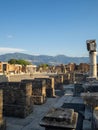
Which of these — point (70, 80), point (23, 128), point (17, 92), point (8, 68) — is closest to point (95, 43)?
point (70, 80)

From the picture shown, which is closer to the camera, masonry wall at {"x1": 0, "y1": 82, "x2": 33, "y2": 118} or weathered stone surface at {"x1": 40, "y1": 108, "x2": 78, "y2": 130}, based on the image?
weathered stone surface at {"x1": 40, "y1": 108, "x2": 78, "y2": 130}

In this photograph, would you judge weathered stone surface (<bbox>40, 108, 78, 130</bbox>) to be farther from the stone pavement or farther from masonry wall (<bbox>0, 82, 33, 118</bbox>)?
masonry wall (<bbox>0, 82, 33, 118</bbox>)

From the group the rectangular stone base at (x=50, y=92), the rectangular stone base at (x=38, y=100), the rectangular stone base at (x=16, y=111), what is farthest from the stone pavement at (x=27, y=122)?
the rectangular stone base at (x=50, y=92)

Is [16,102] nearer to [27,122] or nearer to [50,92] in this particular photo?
[27,122]

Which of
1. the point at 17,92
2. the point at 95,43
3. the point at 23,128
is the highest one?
the point at 95,43

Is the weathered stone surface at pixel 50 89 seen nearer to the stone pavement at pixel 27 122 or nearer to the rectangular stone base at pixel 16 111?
the stone pavement at pixel 27 122

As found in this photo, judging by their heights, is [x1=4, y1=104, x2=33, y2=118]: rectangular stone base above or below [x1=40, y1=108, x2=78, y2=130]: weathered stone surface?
below

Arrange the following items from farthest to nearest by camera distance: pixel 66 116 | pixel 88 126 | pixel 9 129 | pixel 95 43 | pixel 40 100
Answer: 1. pixel 95 43
2. pixel 40 100
3. pixel 9 129
4. pixel 88 126
5. pixel 66 116

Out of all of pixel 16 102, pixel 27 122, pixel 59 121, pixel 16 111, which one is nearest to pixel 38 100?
pixel 16 102

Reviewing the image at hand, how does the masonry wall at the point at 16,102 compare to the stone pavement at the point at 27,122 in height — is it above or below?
above

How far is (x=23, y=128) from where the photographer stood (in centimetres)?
916

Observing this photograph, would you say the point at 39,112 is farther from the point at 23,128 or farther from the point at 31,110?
the point at 23,128

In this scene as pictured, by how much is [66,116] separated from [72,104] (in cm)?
847

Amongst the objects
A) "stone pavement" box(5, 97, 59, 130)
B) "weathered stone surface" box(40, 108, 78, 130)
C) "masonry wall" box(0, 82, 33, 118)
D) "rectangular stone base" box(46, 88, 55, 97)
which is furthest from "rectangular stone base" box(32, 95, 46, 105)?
"weathered stone surface" box(40, 108, 78, 130)
